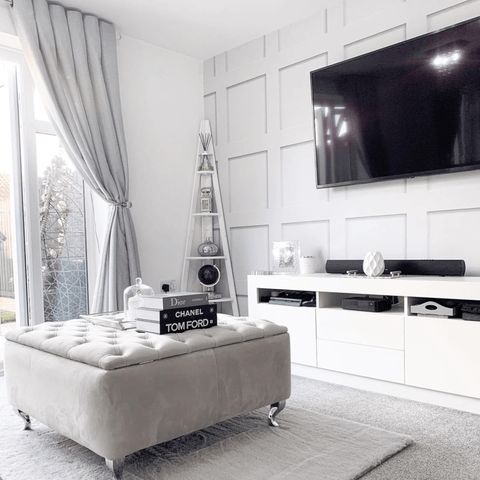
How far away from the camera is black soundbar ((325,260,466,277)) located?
8.21ft

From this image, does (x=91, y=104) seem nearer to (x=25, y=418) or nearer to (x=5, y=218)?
(x=5, y=218)

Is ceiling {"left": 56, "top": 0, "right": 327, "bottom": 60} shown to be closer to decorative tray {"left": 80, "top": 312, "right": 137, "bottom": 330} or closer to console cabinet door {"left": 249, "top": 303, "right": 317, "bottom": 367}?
console cabinet door {"left": 249, "top": 303, "right": 317, "bottom": 367}

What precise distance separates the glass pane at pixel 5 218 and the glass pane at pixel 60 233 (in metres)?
0.20

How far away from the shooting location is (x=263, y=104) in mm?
3691

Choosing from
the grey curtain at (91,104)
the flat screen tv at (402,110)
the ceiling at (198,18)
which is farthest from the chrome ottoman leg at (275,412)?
the ceiling at (198,18)

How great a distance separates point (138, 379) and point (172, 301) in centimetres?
36

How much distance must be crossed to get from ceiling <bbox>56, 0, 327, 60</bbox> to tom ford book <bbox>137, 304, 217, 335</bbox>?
232cm

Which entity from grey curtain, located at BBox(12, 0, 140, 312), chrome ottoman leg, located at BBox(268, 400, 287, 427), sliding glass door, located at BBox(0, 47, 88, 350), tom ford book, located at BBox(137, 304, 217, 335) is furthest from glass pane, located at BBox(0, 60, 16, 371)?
chrome ottoman leg, located at BBox(268, 400, 287, 427)

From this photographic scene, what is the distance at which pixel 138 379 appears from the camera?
1.50m

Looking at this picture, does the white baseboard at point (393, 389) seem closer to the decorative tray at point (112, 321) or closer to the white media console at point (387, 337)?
the white media console at point (387, 337)

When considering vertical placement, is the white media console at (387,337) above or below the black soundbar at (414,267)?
below

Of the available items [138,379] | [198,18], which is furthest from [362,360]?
[198,18]

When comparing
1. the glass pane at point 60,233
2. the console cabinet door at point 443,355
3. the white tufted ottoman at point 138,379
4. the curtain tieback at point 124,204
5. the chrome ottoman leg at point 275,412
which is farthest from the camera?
the curtain tieback at point 124,204

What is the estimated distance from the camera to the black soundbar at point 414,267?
2502mm
